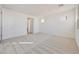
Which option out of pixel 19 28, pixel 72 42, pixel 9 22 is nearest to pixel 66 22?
pixel 72 42

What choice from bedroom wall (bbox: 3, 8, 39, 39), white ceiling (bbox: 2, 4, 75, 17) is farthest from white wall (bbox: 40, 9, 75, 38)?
bedroom wall (bbox: 3, 8, 39, 39)

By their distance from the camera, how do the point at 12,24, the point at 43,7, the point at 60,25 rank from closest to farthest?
the point at 43,7, the point at 60,25, the point at 12,24

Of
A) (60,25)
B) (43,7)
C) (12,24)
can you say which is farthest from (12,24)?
(43,7)

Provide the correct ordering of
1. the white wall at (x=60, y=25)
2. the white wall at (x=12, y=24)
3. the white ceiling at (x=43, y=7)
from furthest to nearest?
the white wall at (x=12, y=24) → the white wall at (x=60, y=25) → the white ceiling at (x=43, y=7)

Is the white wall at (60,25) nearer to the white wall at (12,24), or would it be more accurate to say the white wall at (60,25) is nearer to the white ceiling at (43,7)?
the white ceiling at (43,7)

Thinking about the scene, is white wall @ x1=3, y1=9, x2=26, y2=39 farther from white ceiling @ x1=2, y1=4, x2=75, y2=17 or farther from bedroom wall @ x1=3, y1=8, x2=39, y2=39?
white ceiling @ x1=2, y1=4, x2=75, y2=17

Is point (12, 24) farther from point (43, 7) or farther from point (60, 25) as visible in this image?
point (43, 7)

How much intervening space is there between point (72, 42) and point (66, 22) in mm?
1242

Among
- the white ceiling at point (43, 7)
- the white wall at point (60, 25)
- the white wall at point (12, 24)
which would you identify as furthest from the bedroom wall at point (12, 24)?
the white wall at point (60, 25)

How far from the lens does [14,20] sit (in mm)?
6816

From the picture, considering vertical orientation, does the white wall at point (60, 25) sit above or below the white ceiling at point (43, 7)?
below

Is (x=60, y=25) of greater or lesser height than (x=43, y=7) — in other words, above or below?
below
